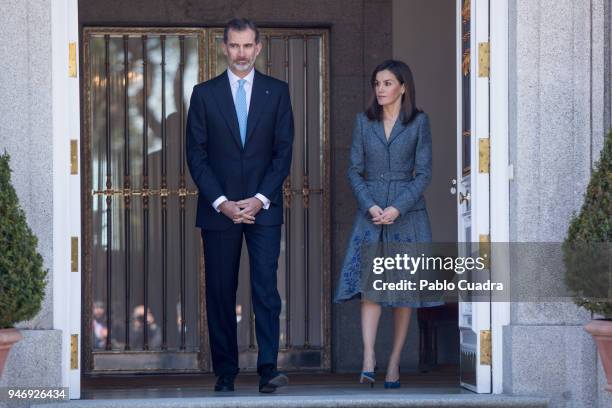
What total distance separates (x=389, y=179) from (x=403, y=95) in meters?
0.51

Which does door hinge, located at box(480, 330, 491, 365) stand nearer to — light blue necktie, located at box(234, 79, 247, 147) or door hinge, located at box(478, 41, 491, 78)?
door hinge, located at box(478, 41, 491, 78)

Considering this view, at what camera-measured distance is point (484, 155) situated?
24.7 ft

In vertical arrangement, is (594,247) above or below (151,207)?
below

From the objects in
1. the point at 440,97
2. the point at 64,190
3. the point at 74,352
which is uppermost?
the point at 440,97

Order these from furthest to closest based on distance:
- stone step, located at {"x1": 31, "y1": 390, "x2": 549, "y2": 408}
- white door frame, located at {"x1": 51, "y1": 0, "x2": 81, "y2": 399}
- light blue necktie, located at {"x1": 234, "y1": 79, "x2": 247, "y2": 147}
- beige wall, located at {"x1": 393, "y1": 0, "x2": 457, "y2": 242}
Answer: beige wall, located at {"x1": 393, "y1": 0, "x2": 457, "y2": 242} < light blue necktie, located at {"x1": 234, "y1": 79, "x2": 247, "y2": 147} < white door frame, located at {"x1": 51, "y1": 0, "x2": 81, "y2": 399} < stone step, located at {"x1": 31, "y1": 390, "x2": 549, "y2": 408}

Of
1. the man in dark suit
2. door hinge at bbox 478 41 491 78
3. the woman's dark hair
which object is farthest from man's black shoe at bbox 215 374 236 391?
door hinge at bbox 478 41 491 78

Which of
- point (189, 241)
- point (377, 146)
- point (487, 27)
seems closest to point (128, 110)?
point (189, 241)

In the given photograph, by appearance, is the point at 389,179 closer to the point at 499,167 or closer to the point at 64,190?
the point at 499,167

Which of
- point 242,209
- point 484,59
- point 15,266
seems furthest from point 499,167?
point 15,266

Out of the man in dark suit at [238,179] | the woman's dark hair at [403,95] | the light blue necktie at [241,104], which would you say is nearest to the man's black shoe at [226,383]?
the man in dark suit at [238,179]

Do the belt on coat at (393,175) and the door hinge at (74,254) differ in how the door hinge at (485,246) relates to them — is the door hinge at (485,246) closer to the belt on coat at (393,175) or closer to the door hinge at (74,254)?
the belt on coat at (393,175)

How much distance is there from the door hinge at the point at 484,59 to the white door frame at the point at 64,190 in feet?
7.22

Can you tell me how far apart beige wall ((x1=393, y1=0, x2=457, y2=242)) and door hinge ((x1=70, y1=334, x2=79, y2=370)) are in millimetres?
3568

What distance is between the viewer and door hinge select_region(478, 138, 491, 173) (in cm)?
752
